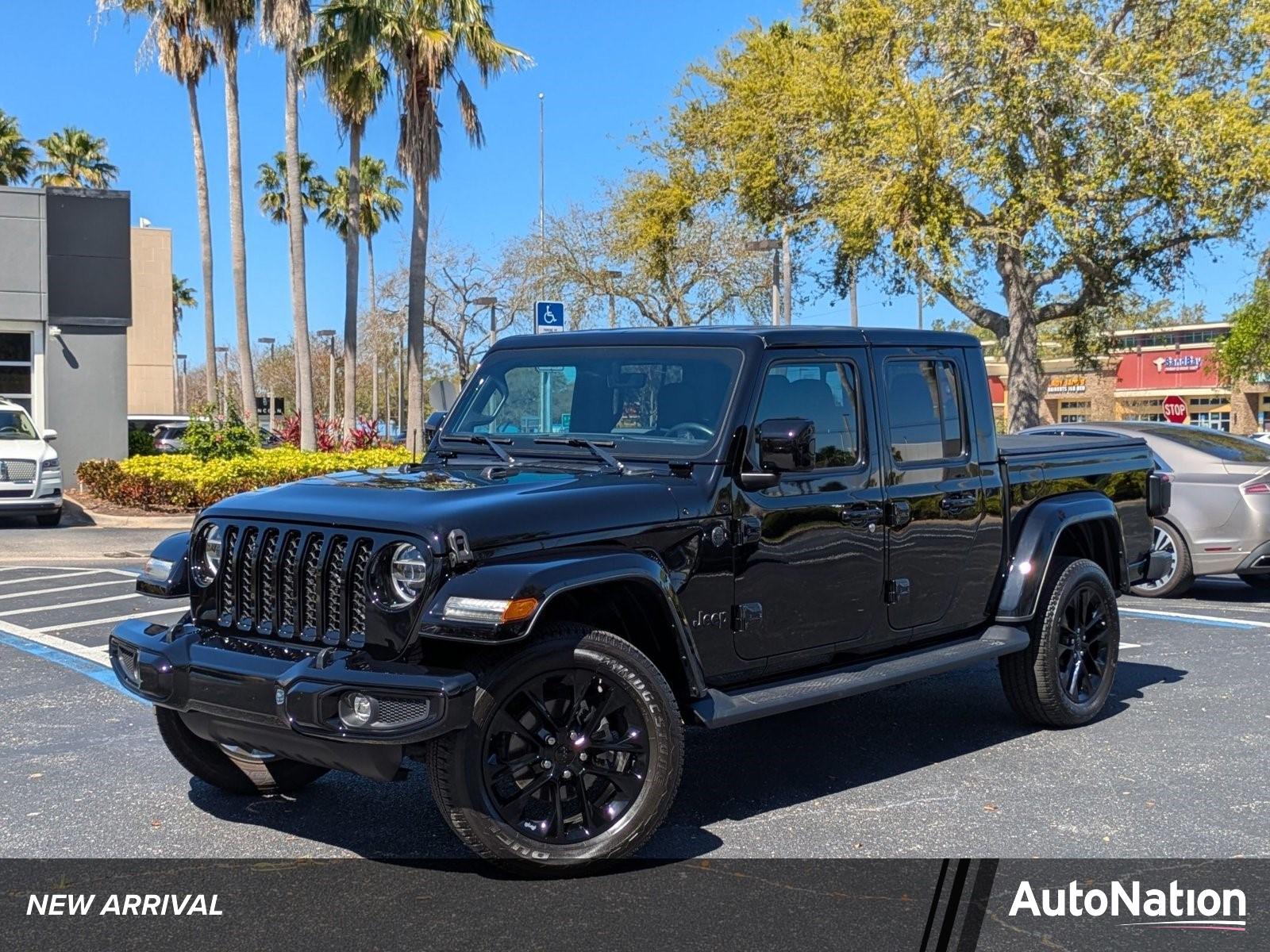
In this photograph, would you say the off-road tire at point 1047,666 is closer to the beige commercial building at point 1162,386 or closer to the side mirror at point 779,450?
the side mirror at point 779,450

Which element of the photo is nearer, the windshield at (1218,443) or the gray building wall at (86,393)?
the windshield at (1218,443)

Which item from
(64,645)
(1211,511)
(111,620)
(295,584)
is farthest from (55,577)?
(1211,511)

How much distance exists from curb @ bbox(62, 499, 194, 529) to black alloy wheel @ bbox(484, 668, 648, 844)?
48.3 ft

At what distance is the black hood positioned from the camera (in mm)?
4699

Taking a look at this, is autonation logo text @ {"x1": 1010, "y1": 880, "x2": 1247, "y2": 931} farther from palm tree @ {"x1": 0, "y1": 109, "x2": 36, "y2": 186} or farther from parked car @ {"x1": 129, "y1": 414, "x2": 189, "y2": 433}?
palm tree @ {"x1": 0, "y1": 109, "x2": 36, "y2": 186}

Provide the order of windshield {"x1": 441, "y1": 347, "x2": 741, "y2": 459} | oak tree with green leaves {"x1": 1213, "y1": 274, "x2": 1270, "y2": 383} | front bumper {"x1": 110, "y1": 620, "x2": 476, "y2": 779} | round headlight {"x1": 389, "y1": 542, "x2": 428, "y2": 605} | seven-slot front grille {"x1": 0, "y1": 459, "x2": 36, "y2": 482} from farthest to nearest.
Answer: oak tree with green leaves {"x1": 1213, "y1": 274, "x2": 1270, "y2": 383}
seven-slot front grille {"x1": 0, "y1": 459, "x2": 36, "y2": 482}
windshield {"x1": 441, "y1": 347, "x2": 741, "y2": 459}
round headlight {"x1": 389, "y1": 542, "x2": 428, "y2": 605}
front bumper {"x1": 110, "y1": 620, "x2": 476, "y2": 779}

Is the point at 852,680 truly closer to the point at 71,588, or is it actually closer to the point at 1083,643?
the point at 1083,643

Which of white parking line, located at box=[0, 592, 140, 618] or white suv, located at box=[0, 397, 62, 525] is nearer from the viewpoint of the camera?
white parking line, located at box=[0, 592, 140, 618]

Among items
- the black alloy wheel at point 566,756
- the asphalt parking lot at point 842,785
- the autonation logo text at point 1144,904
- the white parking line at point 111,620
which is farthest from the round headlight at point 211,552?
the white parking line at point 111,620

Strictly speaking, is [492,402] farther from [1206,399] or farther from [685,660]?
[1206,399]

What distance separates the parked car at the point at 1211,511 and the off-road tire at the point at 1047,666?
15.1ft

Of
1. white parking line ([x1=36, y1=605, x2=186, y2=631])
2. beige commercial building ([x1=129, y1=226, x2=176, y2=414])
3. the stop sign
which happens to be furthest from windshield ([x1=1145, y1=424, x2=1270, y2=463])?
beige commercial building ([x1=129, y1=226, x2=176, y2=414])

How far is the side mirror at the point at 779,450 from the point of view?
17.6 ft

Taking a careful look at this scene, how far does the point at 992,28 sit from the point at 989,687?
1846cm
